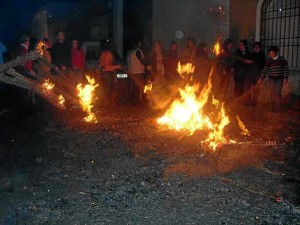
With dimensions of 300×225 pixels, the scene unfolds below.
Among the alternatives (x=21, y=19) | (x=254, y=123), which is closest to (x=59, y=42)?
(x=254, y=123)

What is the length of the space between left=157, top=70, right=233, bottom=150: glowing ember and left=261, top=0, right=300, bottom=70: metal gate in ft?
14.8

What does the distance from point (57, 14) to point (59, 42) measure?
1123 centimetres

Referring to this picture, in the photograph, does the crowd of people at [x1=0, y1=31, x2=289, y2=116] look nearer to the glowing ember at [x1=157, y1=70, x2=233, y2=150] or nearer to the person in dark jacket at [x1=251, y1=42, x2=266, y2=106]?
the person in dark jacket at [x1=251, y1=42, x2=266, y2=106]

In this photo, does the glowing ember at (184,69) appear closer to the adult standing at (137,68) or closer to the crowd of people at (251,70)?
the crowd of people at (251,70)

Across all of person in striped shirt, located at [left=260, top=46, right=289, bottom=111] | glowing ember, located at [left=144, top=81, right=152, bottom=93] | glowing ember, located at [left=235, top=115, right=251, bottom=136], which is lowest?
glowing ember, located at [left=235, top=115, right=251, bottom=136]

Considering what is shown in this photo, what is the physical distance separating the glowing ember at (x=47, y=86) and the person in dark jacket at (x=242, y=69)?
17.8 ft

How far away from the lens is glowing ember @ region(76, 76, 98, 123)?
410 inches

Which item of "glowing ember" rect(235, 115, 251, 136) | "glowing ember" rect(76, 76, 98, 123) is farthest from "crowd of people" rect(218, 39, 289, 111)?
"glowing ember" rect(76, 76, 98, 123)

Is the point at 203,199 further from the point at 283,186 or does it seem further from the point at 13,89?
the point at 13,89

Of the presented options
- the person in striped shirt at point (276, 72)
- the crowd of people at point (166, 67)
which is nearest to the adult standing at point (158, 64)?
the crowd of people at point (166, 67)

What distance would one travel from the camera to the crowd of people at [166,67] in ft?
34.4

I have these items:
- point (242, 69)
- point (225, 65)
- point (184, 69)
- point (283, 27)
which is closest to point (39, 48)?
point (184, 69)

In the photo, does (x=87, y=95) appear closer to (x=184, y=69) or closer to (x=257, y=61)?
(x=184, y=69)

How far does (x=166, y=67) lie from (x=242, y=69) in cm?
237
